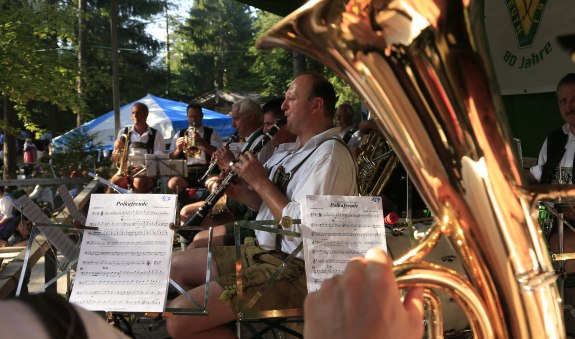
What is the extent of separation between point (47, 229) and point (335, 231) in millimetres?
1107

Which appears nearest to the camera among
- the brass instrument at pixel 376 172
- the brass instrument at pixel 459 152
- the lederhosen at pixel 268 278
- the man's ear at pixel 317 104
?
the brass instrument at pixel 459 152

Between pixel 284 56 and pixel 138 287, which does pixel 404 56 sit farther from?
pixel 284 56

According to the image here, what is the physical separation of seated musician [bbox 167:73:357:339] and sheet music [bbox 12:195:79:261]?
46 cm

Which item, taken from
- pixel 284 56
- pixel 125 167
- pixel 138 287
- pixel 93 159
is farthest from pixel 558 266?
pixel 284 56

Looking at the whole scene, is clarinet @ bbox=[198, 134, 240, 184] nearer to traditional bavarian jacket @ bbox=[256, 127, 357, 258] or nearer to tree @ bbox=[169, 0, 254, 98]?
traditional bavarian jacket @ bbox=[256, 127, 357, 258]

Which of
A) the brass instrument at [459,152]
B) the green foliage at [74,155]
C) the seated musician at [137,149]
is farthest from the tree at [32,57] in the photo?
the brass instrument at [459,152]

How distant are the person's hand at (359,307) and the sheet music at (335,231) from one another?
1.36 meters

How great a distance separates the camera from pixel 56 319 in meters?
0.56

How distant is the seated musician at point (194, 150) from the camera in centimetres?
660

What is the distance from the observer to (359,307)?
77cm

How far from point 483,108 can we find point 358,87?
0.23 meters

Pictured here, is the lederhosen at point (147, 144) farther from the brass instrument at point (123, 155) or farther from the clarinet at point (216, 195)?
the clarinet at point (216, 195)

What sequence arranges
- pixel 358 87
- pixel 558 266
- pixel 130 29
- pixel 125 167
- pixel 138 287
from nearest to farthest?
pixel 358 87, pixel 138 287, pixel 558 266, pixel 125 167, pixel 130 29

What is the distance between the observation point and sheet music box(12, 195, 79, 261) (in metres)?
2.31
